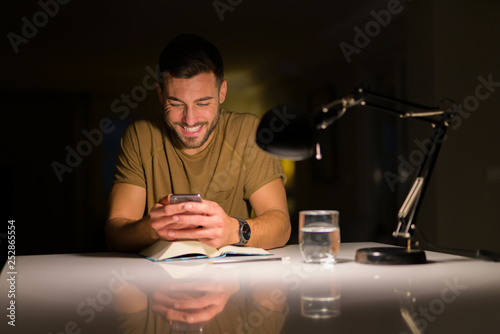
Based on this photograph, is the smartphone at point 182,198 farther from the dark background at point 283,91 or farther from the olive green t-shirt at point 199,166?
the dark background at point 283,91

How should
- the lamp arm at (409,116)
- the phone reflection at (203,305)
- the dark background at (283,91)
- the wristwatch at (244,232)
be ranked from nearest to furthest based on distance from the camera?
the phone reflection at (203,305) → the lamp arm at (409,116) → the wristwatch at (244,232) → the dark background at (283,91)

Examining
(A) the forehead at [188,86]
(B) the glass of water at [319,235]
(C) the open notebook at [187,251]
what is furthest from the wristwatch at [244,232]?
(A) the forehead at [188,86]

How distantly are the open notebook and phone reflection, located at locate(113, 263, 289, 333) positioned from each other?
27cm

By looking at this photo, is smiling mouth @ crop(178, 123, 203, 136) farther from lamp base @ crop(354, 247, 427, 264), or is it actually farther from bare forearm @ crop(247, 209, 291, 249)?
lamp base @ crop(354, 247, 427, 264)

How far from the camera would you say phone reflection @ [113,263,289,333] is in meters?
0.66

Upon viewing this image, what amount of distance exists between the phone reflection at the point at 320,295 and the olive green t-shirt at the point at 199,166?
90 centimetres

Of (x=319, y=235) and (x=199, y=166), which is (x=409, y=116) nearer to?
(x=319, y=235)

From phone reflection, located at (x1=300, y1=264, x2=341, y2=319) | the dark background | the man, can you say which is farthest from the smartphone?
the dark background

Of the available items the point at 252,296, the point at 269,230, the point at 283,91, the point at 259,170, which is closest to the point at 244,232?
the point at 269,230

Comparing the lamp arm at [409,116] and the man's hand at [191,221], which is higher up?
the lamp arm at [409,116]

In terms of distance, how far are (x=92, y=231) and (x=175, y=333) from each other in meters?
2.20

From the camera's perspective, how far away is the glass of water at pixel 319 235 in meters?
1.19

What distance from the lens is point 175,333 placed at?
63 centimetres

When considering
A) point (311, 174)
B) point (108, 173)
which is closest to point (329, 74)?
point (311, 174)
